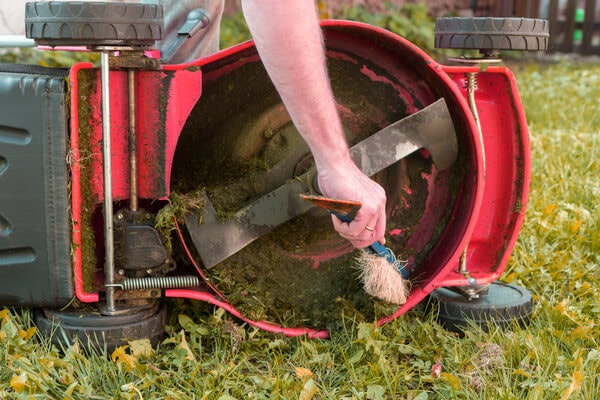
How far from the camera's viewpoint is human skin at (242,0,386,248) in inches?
63.6

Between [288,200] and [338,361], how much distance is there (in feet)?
1.43

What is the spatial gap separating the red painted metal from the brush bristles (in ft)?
0.23

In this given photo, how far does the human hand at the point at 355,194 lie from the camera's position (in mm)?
1816

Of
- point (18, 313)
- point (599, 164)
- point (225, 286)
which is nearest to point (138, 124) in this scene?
point (225, 286)

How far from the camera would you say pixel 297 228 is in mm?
2219

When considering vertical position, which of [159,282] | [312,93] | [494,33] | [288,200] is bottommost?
[159,282]

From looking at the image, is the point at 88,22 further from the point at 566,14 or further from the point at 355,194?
the point at 566,14

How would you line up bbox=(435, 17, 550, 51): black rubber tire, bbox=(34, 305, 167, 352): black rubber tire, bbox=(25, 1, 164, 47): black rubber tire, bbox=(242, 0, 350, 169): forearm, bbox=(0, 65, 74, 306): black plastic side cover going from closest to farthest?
bbox=(242, 0, 350, 169): forearm → bbox=(25, 1, 164, 47): black rubber tire → bbox=(0, 65, 74, 306): black plastic side cover → bbox=(34, 305, 167, 352): black rubber tire → bbox=(435, 17, 550, 51): black rubber tire

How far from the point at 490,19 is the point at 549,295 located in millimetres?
874

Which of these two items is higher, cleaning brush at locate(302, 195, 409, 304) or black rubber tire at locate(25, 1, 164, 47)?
black rubber tire at locate(25, 1, 164, 47)

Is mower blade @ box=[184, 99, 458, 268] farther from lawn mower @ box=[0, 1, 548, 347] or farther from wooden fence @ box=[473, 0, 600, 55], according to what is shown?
wooden fence @ box=[473, 0, 600, 55]

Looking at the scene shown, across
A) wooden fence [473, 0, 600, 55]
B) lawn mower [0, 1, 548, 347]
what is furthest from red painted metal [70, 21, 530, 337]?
wooden fence [473, 0, 600, 55]

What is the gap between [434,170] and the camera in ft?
7.37

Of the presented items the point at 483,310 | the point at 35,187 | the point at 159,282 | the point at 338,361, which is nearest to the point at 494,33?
the point at 483,310
